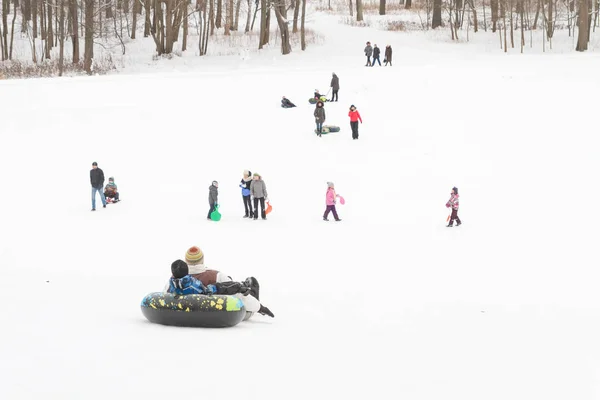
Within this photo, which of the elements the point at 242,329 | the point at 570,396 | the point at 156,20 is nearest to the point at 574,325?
the point at 570,396

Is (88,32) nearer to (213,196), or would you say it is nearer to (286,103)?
(286,103)

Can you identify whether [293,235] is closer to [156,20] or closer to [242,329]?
[242,329]

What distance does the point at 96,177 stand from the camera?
18.2 meters

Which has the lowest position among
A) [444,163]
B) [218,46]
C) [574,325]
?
[574,325]

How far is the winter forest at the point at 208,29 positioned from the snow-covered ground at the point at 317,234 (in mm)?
10939

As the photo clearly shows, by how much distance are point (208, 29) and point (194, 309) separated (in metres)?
38.0

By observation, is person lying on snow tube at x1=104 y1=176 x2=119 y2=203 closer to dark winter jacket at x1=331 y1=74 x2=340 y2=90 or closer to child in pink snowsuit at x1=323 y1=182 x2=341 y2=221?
child in pink snowsuit at x1=323 y1=182 x2=341 y2=221

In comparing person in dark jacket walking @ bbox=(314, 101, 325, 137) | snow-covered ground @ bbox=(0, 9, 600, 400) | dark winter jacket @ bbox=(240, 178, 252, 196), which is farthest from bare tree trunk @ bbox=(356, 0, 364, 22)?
dark winter jacket @ bbox=(240, 178, 252, 196)

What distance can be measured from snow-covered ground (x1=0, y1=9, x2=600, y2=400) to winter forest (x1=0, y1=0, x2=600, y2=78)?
10939 millimetres

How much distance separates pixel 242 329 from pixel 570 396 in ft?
13.2

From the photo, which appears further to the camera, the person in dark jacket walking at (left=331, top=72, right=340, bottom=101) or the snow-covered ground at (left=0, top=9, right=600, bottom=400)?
the person in dark jacket walking at (left=331, top=72, right=340, bottom=101)

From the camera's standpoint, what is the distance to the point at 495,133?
24.9 m

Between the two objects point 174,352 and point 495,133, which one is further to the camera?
point 495,133

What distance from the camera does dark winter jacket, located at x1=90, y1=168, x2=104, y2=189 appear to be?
18.2 meters
